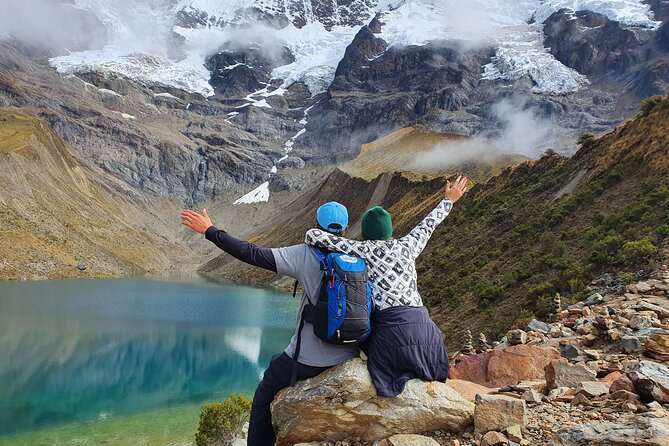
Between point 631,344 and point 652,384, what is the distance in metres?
2.93

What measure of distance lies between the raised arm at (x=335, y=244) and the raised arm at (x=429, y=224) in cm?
46

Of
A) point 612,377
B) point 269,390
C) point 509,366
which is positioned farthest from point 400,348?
point 509,366

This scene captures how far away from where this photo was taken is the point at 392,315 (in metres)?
4.64

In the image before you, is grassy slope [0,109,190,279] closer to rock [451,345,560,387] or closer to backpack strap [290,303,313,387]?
rock [451,345,560,387]

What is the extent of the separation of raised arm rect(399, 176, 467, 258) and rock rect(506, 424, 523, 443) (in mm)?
1729

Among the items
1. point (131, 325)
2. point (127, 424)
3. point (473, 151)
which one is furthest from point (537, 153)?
point (127, 424)

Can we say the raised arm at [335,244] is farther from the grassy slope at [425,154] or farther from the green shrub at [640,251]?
the grassy slope at [425,154]

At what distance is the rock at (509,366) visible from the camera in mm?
7543

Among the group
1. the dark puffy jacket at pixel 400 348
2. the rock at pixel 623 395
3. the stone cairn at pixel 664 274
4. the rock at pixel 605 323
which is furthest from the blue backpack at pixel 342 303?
the stone cairn at pixel 664 274

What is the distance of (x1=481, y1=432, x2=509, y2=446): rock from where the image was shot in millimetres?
4266

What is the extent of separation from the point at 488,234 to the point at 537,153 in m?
76.9

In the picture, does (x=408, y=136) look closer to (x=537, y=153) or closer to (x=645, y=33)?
(x=537, y=153)

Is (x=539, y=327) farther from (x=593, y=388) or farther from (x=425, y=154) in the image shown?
(x=425, y=154)

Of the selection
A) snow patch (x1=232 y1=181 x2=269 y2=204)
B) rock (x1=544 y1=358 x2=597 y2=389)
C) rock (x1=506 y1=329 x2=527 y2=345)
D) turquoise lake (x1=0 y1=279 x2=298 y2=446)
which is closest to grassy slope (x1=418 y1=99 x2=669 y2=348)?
rock (x1=506 y1=329 x2=527 y2=345)
